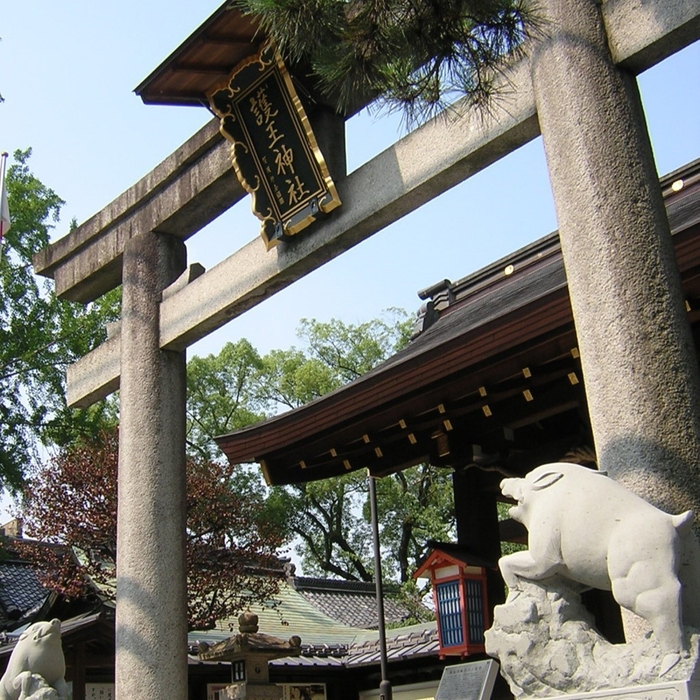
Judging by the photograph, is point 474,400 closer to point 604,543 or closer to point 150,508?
point 150,508

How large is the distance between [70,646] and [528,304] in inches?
333

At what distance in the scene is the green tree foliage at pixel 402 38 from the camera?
350cm

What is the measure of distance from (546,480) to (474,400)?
127 inches

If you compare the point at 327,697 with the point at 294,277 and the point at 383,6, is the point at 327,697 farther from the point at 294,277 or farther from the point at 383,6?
the point at 383,6

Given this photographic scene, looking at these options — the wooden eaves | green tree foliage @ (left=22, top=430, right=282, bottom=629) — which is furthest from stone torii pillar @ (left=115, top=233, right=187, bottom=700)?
green tree foliage @ (left=22, top=430, right=282, bottom=629)

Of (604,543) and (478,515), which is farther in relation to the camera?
(478,515)

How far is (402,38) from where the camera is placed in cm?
352

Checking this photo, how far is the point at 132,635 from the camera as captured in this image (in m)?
5.55

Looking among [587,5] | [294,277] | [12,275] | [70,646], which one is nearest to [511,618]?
[587,5]

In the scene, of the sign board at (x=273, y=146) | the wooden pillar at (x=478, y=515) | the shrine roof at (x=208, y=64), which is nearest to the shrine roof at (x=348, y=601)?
the wooden pillar at (x=478, y=515)

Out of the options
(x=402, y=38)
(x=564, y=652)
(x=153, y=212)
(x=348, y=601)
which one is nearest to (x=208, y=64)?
(x=153, y=212)

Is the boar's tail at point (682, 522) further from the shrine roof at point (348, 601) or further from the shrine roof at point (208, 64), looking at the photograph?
the shrine roof at point (348, 601)

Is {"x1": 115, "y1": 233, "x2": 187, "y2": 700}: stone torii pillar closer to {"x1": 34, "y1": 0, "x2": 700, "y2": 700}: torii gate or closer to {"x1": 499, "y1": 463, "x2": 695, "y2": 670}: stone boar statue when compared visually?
{"x1": 34, "y1": 0, "x2": 700, "y2": 700}: torii gate

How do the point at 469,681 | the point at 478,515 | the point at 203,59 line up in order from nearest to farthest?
the point at 203,59, the point at 469,681, the point at 478,515
